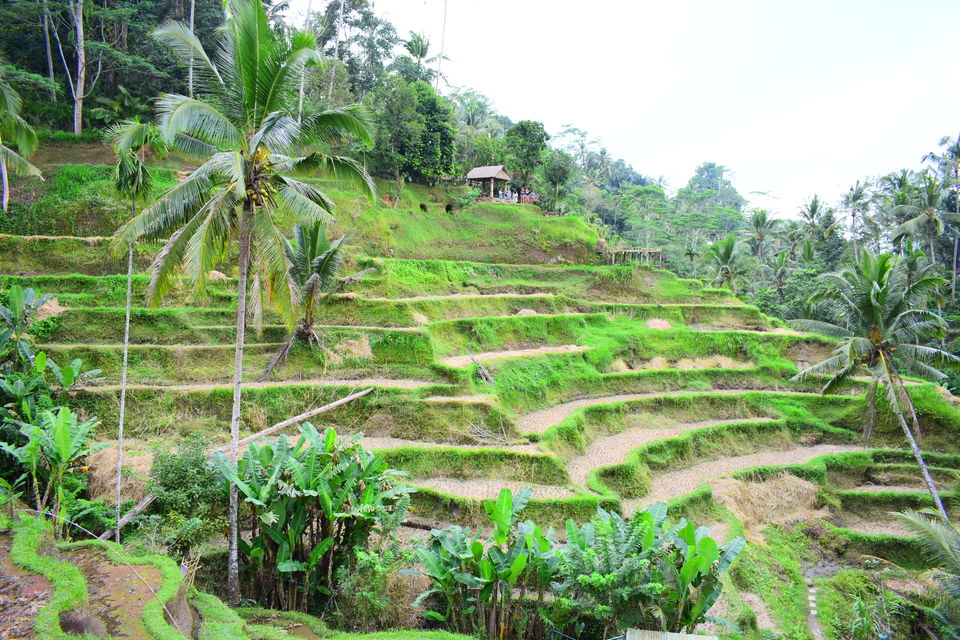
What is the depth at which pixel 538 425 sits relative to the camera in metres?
17.1

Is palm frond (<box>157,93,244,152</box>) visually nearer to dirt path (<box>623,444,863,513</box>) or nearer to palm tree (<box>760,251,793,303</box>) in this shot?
dirt path (<box>623,444,863,513</box>)

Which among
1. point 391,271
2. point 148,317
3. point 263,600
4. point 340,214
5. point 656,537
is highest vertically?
point 340,214

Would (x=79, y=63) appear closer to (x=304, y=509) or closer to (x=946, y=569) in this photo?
(x=304, y=509)

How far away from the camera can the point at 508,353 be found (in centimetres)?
2073

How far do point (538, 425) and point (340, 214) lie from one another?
44.3 feet

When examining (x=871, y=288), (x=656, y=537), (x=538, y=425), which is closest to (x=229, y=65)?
(x=656, y=537)

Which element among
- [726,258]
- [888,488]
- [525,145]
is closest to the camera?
[888,488]

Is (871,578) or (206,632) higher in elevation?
→ (206,632)

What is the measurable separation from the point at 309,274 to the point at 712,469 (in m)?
13.6

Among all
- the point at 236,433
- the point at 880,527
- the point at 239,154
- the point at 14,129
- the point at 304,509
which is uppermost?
the point at 14,129

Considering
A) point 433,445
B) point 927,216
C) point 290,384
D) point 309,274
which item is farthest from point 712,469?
point 927,216

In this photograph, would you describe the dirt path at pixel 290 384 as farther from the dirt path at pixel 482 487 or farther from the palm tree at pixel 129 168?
the palm tree at pixel 129 168

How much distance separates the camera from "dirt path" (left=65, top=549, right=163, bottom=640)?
664cm

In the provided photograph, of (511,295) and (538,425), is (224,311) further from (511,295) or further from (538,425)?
(511,295)
